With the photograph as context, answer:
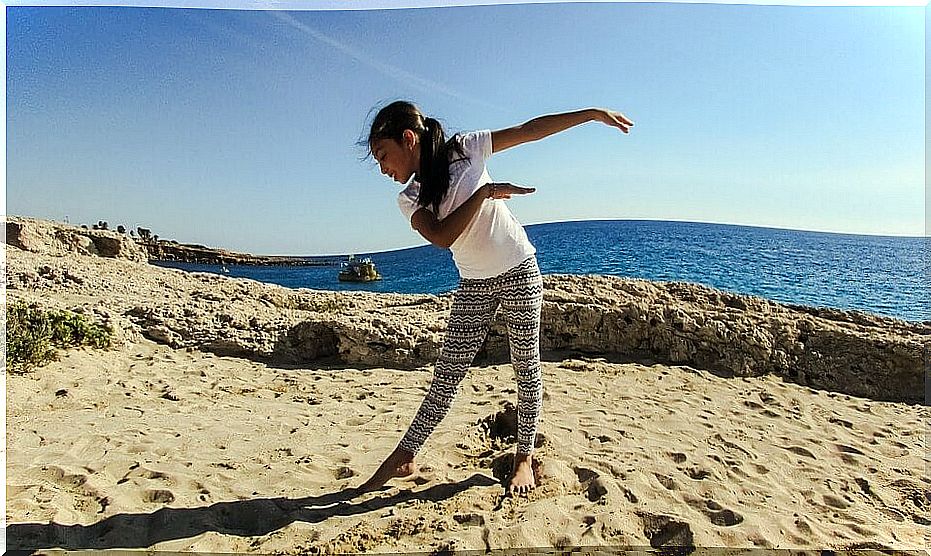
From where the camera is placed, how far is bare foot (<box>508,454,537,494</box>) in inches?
80.8

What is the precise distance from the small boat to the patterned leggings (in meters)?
15.5

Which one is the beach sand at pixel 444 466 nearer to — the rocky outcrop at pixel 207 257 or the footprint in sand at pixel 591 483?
the footprint in sand at pixel 591 483

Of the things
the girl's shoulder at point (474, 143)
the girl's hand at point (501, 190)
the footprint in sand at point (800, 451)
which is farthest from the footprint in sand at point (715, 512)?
the girl's shoulder at point (474, 143)

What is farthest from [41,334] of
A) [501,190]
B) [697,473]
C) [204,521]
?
[697,473]

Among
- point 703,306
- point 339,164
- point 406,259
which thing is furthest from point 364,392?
point 406,259

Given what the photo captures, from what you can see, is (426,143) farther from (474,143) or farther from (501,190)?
(501,190)

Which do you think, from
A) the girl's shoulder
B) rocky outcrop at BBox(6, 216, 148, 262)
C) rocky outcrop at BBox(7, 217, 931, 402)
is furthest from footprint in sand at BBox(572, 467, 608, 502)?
rocky outcrop at BBox(6, 216, 148, 262)

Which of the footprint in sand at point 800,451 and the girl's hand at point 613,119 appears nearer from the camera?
the girl's hand at point 613,119

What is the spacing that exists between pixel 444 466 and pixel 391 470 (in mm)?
255

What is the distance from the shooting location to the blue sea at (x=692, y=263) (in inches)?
Answer: 532

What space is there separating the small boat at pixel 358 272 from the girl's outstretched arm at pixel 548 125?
51.7 ft

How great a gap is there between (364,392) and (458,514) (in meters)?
1.70

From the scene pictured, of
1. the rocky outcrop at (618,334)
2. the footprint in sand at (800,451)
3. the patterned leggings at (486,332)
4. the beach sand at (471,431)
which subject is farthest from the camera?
the rocky outcrop at (618,334)

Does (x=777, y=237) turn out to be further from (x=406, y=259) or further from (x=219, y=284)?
(x=219, y=284)
